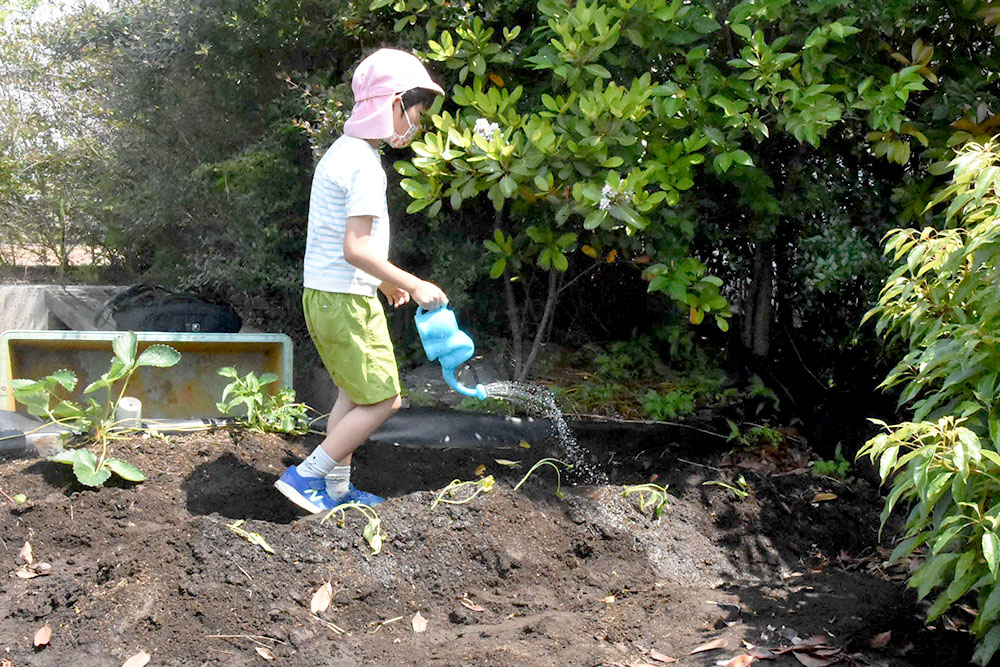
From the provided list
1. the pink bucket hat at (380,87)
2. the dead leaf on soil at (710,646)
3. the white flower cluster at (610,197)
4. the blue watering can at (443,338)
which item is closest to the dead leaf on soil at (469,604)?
the dead leaf on soil at (710,646)

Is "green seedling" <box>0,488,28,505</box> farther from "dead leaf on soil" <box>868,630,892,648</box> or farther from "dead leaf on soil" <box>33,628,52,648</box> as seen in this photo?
"dead leaf on soil" <box>868,630,892,648</box>

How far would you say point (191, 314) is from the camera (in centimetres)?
521

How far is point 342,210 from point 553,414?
1566 mm

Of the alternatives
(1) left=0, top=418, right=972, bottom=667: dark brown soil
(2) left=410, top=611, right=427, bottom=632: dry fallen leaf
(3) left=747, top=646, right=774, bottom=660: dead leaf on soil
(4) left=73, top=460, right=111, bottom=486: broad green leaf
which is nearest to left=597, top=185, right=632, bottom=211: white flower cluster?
(1) left=0, top=418, right=972, bottom=667: dark brown soil

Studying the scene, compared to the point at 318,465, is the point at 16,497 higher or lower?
lower

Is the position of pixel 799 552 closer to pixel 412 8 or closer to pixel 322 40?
pixel 412 8

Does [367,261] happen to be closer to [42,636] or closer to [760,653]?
[42,636]

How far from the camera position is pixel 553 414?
432 centimetres

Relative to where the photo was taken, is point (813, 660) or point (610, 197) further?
point (610, 197)

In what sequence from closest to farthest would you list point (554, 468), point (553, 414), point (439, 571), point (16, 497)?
point (439, 571) < point (16, 497) < point (554, 468) < point (553, 414)

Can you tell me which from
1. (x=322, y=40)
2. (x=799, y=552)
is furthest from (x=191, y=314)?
(x=799, y=552)

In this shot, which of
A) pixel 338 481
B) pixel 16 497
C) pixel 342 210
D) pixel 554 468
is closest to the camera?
pixel 16 497

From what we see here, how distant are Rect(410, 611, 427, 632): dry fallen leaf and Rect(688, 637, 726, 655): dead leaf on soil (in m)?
0.76

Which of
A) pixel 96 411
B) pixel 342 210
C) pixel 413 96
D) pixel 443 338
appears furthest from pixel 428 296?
pixel 96 411
